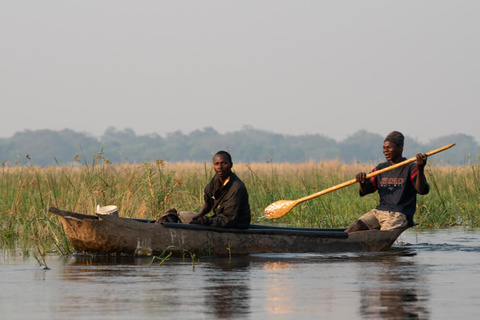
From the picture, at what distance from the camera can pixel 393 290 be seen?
834cm

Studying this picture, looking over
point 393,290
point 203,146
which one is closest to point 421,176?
point 393,290

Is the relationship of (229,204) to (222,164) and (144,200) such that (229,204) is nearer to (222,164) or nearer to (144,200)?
(222,164)

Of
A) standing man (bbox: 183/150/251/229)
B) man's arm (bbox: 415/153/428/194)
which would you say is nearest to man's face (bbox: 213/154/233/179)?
standing man (bbox: 183/150/251/229)

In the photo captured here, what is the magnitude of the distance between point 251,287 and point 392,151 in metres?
4.50

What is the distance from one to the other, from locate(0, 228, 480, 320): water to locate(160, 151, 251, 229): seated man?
0.51 meters

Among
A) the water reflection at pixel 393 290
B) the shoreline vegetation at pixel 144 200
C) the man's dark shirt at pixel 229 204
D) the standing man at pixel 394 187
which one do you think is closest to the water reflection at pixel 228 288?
the man's dark shirt at pixel 229 204

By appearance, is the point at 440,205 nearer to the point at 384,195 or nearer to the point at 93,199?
the point at 384,195

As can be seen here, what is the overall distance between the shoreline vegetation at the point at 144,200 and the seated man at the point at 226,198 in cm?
198

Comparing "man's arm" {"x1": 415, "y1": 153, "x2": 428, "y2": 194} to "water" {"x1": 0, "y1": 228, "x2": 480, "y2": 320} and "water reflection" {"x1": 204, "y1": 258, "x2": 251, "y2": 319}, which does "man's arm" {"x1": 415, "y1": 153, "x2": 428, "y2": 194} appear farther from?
"water reflection" {"x1": 204, "y1": 258, "x2": 251, "y2": 319}

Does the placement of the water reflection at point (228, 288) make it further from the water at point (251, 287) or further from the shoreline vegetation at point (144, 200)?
the shoreline vegetation at point (144, 200)

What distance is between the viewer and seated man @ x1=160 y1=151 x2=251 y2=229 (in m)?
11.8

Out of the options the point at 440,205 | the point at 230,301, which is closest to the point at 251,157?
the point at 440,205

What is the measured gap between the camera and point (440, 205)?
17.2m

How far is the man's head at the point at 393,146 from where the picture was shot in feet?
41.0
